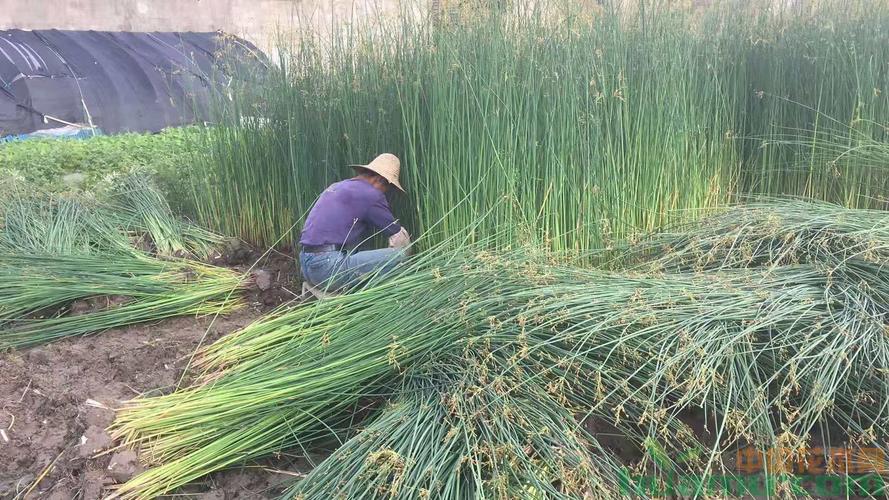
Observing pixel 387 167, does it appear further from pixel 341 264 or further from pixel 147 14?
Answer: pixel 147 14

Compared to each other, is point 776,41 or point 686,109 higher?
point 776,41

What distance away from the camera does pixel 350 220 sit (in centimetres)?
343

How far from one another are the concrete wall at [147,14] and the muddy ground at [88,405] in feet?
26.5

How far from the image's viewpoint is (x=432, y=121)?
3.30 meters

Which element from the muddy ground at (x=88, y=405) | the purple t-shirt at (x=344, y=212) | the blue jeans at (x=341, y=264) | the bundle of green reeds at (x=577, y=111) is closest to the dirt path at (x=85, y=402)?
the muddy ground at (x=88, y=405)

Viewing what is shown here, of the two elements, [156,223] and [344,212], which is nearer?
[344,212]

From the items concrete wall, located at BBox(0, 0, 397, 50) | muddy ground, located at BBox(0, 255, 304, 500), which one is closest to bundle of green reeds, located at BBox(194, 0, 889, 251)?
muddy ground, located at BBox(0, 255, 304, 500)

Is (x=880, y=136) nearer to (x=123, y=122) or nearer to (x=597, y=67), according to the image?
(x=597, y=67)

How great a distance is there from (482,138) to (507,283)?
1068mm

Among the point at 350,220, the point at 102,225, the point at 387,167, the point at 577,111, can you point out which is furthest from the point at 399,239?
the point at 102,225

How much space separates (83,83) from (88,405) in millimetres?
7922

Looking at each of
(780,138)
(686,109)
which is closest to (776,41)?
(780,138)

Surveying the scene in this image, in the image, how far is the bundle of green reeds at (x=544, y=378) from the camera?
1914 millimetres

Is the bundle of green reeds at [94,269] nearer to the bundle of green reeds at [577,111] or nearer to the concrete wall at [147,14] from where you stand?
the bundle of green reeds at [577,111]
